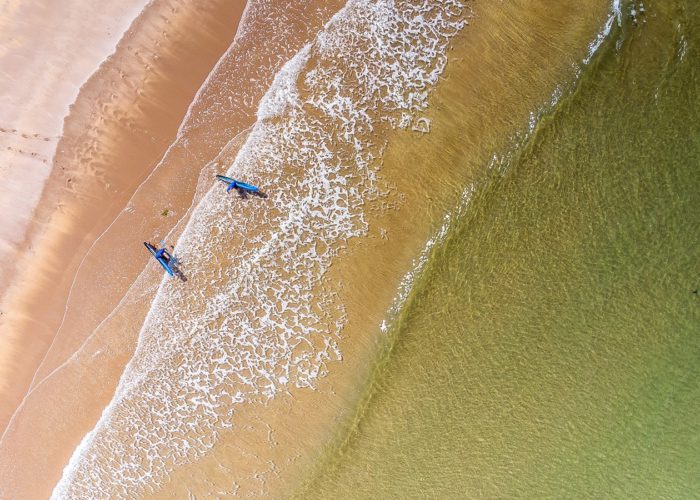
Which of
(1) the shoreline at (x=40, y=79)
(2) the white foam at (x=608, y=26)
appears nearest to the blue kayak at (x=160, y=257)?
(1) the shoreline at (x=40, y=79)

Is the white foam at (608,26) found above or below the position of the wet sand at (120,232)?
above

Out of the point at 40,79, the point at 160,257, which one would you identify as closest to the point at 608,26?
the point at 160,257

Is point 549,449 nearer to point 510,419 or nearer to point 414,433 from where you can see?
point 510,419

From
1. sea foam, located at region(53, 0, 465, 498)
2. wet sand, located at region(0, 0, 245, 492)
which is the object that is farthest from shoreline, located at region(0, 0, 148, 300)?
sea foam, located at region(53, 0, 465, 498)

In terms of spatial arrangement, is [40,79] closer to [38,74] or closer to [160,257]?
[38,74]

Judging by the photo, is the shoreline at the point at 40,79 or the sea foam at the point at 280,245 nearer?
the shoreline at the point at 40,79

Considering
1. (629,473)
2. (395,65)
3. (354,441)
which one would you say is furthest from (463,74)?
(629,473)

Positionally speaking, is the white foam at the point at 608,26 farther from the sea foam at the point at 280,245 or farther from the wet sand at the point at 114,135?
the wet sand at the point at 114,135
